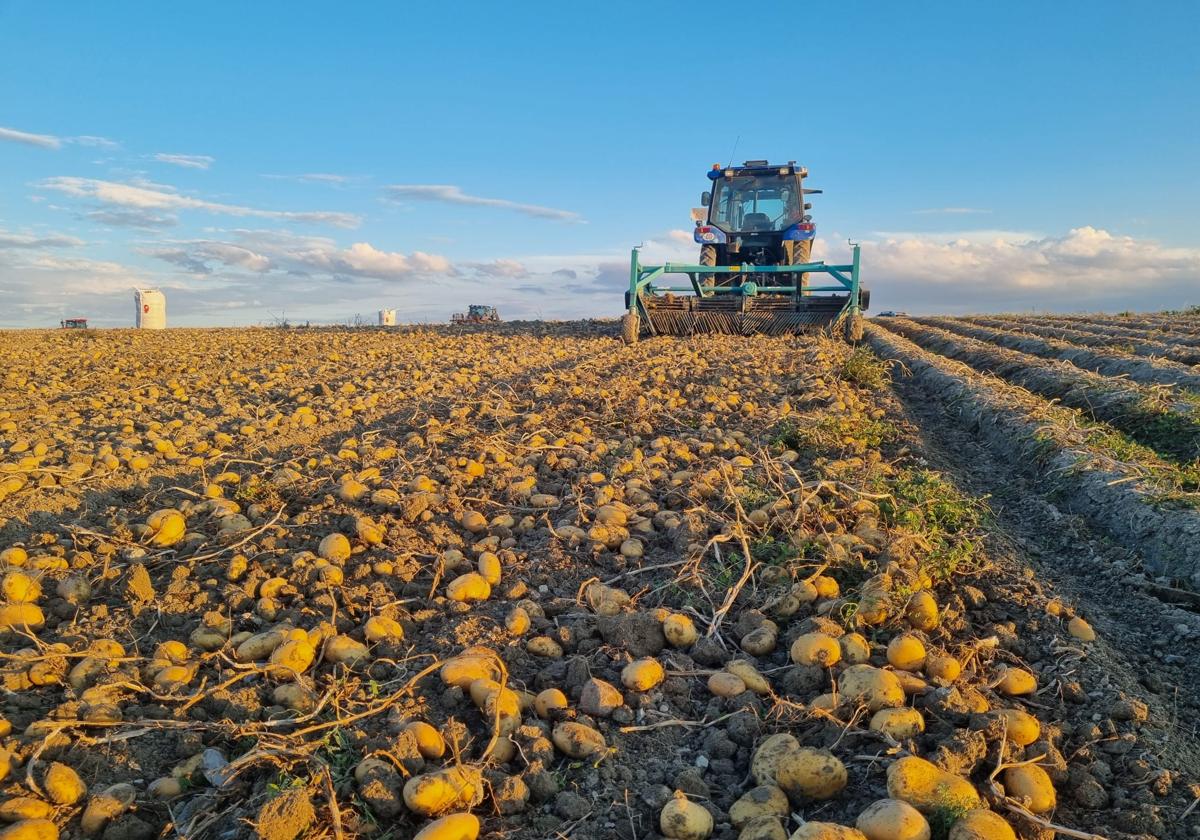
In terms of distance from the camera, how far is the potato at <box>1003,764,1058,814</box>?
1.82 meters

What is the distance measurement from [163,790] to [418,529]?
5.74 ft

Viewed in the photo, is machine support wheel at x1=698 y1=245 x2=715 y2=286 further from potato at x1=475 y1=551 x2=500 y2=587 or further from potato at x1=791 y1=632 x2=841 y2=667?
potato at x1=791 y1=632 x2=841 y2=667

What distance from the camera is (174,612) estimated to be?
2748 mm

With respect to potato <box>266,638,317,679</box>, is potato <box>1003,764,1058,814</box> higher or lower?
lower

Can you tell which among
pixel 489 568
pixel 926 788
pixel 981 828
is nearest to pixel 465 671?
pixel 489 568

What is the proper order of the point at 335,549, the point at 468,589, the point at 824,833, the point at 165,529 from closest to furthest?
the point at 824,833 → the point at 468,589 → the point at 335,549 → the point at 165,529

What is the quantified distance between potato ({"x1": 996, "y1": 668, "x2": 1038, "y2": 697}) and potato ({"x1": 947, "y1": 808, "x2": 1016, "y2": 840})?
721 mm

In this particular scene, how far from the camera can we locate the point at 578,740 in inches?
79.0

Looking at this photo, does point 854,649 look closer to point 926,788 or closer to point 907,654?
point 907,654

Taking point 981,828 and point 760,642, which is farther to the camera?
point 760,642

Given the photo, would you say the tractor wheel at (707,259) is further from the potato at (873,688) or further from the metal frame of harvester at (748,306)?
→ the potato at (873,688)

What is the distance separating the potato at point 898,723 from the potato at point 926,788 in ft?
0.65

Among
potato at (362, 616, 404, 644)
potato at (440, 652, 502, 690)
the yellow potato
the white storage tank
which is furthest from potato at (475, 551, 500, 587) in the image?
the white storage tank

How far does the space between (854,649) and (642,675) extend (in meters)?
0.70
